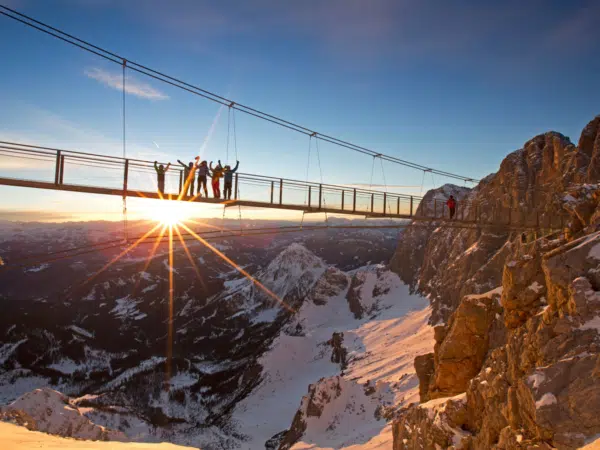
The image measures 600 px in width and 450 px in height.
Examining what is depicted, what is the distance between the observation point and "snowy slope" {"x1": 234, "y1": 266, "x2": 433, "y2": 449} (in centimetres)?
6116

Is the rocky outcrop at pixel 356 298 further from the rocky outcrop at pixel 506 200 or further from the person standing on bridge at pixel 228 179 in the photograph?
the person standing on bridge at pixel 228 179

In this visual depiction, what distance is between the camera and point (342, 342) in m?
109

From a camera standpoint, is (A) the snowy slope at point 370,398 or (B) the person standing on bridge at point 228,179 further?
(A) the snowy slope at point 370,398

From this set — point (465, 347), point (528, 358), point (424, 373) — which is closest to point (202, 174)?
point (528, 358)

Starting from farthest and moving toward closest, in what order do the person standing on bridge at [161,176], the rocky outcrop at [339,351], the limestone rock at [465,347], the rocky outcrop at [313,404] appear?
the rocky outcrop at [339,351] < the rocky outcrop at [313,404] < the limestone rock at [465,347] < the person standing on bridge at [161,176]

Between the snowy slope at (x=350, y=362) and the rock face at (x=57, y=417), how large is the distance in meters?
27.9

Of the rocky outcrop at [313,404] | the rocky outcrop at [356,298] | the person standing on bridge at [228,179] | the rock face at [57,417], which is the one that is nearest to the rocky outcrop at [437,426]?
the person standing on bridge at [228,179]

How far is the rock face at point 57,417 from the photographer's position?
197 ft

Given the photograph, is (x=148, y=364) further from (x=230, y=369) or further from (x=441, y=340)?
(x=441, y=340)

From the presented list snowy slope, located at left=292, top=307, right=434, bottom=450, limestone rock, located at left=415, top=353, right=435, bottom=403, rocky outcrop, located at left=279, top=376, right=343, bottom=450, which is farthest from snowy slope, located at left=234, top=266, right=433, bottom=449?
limestone rock, located at left=415, top=353, right=435, bottom=403

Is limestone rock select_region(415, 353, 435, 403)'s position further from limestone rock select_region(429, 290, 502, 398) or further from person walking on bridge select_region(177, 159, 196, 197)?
person walking on bridge select_region(177, 159, 196, 197)

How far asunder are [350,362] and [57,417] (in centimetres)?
5459

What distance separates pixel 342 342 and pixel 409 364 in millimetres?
37493

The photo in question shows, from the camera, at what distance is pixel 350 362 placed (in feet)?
310
